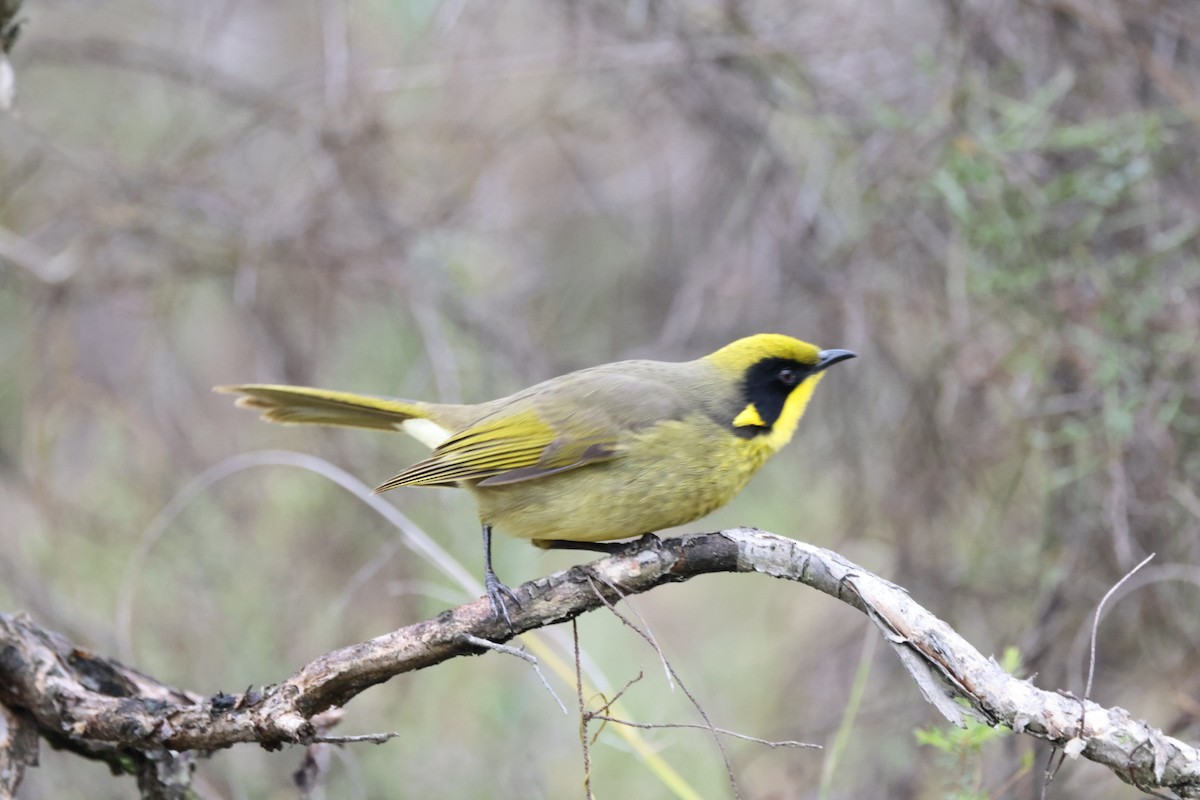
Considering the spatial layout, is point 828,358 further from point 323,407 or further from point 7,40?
point 7,40

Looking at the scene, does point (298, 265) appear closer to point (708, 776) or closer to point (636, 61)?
point (636, 61)

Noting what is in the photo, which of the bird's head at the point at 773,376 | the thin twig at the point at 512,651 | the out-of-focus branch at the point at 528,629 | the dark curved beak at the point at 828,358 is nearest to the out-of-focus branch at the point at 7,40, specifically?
the out-of-focus branch at the point at 528,629

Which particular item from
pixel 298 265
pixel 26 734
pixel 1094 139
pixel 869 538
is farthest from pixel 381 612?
pixel 1094 139

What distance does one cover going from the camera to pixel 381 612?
243 inches

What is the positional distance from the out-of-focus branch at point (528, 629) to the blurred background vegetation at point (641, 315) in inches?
44.7

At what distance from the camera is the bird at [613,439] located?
361 cm

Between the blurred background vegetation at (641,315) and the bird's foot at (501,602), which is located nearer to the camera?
the bird's foot at (501,602)

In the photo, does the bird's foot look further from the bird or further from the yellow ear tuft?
the yellow ear tuft

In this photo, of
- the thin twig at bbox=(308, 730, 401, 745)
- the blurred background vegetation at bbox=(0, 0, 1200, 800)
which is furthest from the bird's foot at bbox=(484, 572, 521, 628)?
the blurred background vegetation at bbox=(0, 0, 1200, 800)

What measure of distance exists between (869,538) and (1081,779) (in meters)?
1.44

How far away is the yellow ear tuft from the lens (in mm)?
3793

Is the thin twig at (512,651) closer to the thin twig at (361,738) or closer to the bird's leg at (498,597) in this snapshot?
the bird's leg at (498,597)

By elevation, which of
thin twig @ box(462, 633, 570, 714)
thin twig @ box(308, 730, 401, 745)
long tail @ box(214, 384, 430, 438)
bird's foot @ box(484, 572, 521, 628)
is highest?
long tail @ box(214, 384, 430, 438)

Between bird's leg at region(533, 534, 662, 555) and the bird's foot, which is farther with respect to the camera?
bird's leg at region(533, 534, 662, 555)
